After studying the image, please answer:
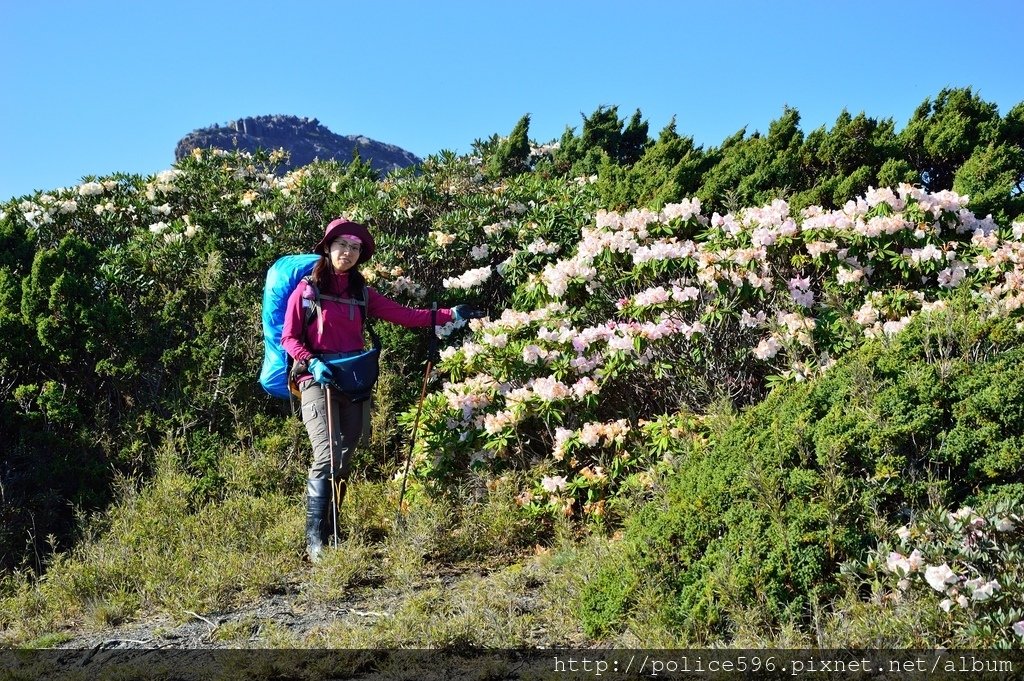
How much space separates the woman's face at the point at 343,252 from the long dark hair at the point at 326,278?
0.04 meters

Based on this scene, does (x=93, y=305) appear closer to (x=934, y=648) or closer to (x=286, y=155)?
(x=286, y=155)

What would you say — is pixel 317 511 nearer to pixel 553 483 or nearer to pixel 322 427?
pixel 322 427

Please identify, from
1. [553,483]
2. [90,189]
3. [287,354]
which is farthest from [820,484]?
[90,189]

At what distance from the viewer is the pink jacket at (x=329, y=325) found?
4656 mm

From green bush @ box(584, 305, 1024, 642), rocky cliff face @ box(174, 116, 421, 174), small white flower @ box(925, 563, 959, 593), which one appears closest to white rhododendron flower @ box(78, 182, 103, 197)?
green bush @ box(584, 305, 1024, 642)

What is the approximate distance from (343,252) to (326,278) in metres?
0.18

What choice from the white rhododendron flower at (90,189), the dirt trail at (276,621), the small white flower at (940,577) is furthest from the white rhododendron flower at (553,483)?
the white rhododendron flower at (90,189)

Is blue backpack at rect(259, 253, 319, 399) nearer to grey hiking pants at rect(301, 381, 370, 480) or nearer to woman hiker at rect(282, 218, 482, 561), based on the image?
woman hiker at rect(282, 218, 482, 561)

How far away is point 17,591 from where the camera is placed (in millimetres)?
4781

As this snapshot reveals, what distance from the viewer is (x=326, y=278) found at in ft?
15.8

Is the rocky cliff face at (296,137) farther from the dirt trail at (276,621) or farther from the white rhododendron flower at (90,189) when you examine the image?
the dirt trail at (276,621)

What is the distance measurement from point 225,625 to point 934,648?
2.96m

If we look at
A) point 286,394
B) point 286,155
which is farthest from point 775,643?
point 286,155

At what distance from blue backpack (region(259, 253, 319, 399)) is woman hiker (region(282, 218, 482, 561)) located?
11cm
